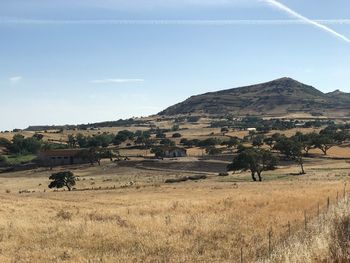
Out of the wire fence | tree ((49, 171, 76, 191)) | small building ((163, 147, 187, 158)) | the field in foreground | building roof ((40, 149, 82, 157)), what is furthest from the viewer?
building roof ((40, 149, 82, 157))

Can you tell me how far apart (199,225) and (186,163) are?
106355mm

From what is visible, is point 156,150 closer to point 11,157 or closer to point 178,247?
point 11,157

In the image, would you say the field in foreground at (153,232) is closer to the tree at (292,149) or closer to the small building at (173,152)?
the tree at (292,149)

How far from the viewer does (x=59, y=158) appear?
158125 mm

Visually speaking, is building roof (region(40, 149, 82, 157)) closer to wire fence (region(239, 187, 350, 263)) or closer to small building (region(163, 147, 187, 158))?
small building (region(163, 147, 187, 158))

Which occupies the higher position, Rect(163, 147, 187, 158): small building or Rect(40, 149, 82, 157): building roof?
Rect(40, 149, 82, 157): building roof

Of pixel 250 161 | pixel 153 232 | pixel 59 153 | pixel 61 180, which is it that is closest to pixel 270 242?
pixel 153 232

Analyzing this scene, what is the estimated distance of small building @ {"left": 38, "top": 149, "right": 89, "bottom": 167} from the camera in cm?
15650

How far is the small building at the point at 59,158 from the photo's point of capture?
513ft

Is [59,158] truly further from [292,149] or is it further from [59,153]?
[292,149]

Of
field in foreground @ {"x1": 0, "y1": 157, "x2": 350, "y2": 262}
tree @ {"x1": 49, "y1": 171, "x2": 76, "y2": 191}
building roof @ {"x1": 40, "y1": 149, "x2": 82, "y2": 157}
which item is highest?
field in foreground @ {"x1": 0, "y1": 157, "x2": 350, "y2": 262}

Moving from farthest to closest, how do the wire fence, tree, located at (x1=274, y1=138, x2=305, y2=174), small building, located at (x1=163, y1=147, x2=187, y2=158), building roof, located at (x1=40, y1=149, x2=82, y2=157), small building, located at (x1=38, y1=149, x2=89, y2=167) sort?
building roof, located at (x1=40, y1=149, x2=82, y2=157), small building, located at (x1=38, y1=149, x2=89, y2=167), small building, located at (x1=163, y1=147, x2=187, y2=158), tree, located at (x1=274, y1=138, x2=305, y2=174), the wire fence

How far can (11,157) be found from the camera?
18600 centimetres

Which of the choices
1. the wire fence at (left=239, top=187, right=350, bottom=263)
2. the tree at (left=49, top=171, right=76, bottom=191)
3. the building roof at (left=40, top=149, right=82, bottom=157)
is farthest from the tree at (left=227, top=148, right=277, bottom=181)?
the building roof at (left=40, top=149, right=82, bottom=157)
